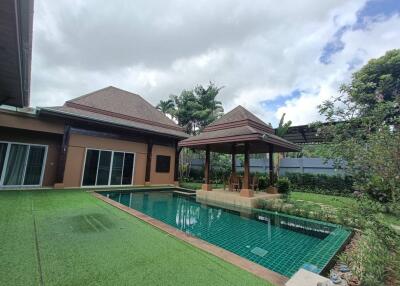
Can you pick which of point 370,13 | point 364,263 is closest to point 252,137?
point 364,263

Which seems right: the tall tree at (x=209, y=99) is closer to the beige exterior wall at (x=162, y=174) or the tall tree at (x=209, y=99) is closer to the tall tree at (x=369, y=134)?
the beige exterior wall at (x=162, y=174)

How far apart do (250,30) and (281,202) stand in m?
8.34

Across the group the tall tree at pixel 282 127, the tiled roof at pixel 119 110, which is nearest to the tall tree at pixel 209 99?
the tiled roof at pixel 119 110

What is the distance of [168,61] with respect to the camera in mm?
14531

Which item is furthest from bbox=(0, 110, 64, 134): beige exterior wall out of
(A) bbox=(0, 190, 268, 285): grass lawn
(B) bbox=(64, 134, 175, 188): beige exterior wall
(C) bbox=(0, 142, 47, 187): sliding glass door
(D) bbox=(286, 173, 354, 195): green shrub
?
(D) bbox=(286, 173, 354, 195): green shrub

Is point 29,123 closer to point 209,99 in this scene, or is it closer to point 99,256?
point 99,256

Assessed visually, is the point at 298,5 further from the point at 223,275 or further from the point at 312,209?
the point at 223,275

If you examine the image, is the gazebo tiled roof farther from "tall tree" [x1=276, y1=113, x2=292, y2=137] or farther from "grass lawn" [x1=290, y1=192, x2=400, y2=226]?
"tall tree" [x1=276, y1=113, x2=292, y2=137]

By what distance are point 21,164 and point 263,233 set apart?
11944mm

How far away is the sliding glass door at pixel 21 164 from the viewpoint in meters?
9.95

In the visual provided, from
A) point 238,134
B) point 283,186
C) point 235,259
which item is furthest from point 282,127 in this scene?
point 235,259

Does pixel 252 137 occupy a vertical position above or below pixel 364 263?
above

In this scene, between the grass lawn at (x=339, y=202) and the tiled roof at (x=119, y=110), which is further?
the tiled roof at (x=119, y=110)

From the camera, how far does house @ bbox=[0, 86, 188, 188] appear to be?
10070mm
